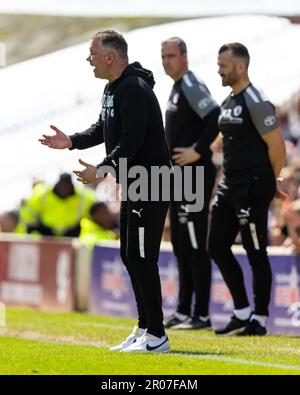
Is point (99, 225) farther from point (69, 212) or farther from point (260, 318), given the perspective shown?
point (260, 318)

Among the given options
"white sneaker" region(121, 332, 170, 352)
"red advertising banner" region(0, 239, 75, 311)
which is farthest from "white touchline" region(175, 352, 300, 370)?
"red advertising banner" region(0, 239, 75, 311)

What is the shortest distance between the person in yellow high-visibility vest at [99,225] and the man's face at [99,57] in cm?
706

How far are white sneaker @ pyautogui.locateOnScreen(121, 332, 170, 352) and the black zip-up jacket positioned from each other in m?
1.20

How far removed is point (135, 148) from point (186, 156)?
2.45m

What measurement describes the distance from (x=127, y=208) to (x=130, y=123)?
0.66 metres

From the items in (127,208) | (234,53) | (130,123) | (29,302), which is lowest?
(29,302)

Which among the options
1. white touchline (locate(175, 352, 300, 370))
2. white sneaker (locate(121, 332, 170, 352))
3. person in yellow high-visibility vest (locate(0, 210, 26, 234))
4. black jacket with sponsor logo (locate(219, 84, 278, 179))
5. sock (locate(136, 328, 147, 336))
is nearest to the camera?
white touchline (locate(175, 352, 300, 370))

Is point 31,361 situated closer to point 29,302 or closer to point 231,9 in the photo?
point 231,9

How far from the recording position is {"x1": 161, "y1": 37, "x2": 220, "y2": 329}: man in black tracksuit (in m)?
10.6

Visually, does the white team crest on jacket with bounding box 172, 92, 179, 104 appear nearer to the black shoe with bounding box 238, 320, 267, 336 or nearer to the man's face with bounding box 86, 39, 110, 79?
the black shoe with bounding box 238, 320, 267, 336

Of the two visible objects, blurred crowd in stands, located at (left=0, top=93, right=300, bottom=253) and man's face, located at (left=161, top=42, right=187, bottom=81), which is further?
blurred crowd in stands, located at (left=0, top=93, right=300, bottom=253)

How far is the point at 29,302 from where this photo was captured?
52.3 ft

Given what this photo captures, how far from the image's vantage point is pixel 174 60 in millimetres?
10695
